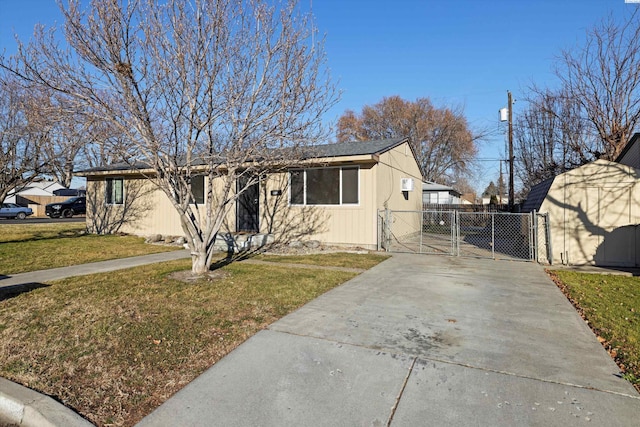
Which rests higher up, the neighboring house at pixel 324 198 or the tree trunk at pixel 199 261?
the neighboring house at pixel 324 198

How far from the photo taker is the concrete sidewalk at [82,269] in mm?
6426

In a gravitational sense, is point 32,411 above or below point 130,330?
below

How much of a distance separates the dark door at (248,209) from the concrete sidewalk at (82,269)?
2882mm

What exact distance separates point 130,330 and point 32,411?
→ 1.46 meters

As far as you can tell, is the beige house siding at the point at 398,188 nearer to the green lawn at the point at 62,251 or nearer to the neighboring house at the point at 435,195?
the green lawn at the point at 62,251

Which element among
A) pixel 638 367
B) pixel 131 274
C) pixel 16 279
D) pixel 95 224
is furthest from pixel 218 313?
pixel 95 224

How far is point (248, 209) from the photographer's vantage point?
12.6 meters

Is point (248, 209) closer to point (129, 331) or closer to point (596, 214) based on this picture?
point (129, 331)

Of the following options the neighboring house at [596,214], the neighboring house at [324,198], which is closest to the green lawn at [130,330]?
the neighboring house at [324,198]

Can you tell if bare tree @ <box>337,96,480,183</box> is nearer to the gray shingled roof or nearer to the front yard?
the gray shingled roof

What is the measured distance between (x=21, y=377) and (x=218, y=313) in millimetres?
1980

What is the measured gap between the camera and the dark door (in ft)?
40.6

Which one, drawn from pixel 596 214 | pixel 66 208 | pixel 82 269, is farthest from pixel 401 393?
→ pixel 66 208

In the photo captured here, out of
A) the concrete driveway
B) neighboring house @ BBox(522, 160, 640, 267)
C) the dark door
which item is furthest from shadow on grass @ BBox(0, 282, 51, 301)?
neighboring house @ BBox(522, 160, 640, 267)
